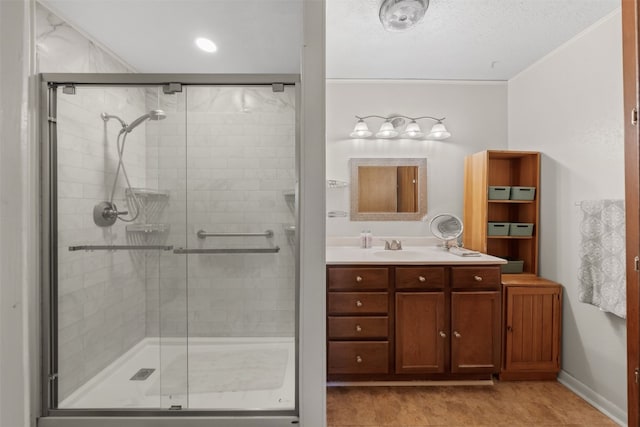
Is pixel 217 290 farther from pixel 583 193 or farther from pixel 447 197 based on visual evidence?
pixel 583 193

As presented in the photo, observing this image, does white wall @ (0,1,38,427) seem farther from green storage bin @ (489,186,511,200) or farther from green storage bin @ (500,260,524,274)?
green storage bin @ (500,260,524,274)

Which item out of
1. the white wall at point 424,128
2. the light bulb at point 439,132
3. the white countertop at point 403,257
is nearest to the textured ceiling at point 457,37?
the white wall at point 424,128

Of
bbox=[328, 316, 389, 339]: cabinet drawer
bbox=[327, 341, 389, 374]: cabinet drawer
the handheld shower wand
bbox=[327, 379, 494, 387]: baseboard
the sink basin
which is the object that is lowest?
bbox=[327, 379, 494, 387]: baseboard

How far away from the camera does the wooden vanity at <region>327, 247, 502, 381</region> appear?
79.3 inches

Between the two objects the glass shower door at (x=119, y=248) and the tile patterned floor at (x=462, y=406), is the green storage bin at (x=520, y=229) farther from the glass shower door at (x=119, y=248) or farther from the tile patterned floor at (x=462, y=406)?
the glass shower door at (x=119, y=248)

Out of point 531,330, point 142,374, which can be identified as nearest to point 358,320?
point 531,330

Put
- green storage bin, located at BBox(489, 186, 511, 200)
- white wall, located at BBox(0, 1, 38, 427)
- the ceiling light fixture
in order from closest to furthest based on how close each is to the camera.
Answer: white wall, located at BBox(0, 1, 38, 427)
the ceiling light fixture
green storage bin, located at BBox(489, 186, 511, 200)

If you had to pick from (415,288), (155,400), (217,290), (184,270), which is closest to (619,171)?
(415,288)

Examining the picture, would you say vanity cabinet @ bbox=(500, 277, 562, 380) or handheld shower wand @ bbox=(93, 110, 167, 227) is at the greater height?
handheld shower wand @ bbox=(93, 110, 167, 227)

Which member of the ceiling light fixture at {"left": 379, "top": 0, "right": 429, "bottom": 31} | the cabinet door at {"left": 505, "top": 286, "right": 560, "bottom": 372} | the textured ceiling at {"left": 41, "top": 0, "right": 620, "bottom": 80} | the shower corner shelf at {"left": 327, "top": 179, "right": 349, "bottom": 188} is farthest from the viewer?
the shower corner shelf at {"left": 327, "top": 179, "right": 349, "bottom": 188}

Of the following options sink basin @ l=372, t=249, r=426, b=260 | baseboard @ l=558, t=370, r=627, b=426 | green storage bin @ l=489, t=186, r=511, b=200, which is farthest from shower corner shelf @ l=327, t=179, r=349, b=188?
baseboard @ l=558, t=370, r=627, b=426

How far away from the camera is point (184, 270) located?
1.74m

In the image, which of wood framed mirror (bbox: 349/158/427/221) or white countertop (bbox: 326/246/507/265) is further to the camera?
wood framed mirror (bbox: 349/158/427/221)

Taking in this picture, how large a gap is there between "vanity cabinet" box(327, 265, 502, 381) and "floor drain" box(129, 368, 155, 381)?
43.3 inches
